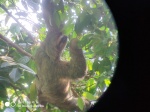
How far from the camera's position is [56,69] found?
2.62 m

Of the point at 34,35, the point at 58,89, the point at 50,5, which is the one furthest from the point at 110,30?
the point at 34,35

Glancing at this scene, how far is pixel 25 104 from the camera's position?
236 cm

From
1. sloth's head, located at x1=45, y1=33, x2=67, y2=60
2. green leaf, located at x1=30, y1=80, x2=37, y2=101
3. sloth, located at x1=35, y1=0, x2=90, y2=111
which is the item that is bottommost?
green leaf, located at x1=30, y1=80, x2=37, y2=101

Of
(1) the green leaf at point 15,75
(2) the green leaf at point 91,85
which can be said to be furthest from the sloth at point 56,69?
(1) the green leaf at point 15,75

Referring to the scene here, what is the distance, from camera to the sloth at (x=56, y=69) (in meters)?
2.53

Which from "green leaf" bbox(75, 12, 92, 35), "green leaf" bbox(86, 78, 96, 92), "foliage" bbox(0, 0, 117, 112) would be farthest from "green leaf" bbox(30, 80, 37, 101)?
"green leaf" bbox(75, 12, 92, 35)

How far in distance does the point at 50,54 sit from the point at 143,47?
1.20m

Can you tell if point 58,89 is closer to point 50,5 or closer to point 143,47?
point 50,5

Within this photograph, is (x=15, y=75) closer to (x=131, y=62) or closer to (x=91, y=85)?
(x=131, y=62)

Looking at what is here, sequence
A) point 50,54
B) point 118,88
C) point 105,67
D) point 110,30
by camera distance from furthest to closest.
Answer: point 50,54, point 105,67, point 110,30, point 118,88

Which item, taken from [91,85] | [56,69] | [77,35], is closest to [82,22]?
[77,35]

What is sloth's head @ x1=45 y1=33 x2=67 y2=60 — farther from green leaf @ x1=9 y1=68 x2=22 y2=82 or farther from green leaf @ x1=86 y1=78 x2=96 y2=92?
Answer: green leaf @ x1=9 y1=68 x2=22 y2=82

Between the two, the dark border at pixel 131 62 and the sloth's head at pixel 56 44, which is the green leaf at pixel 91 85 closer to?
the sloth's head at pixel 56 44

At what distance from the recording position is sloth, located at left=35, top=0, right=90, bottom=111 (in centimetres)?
253
